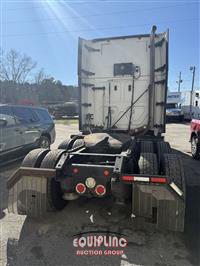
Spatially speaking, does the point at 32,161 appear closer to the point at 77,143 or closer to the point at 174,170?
the point at 77,143

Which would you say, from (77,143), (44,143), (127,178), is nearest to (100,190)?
(127,178)

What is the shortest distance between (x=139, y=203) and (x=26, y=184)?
5.64 feet

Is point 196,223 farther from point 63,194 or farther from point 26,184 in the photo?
point 26,184

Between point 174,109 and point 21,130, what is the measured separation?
70.8 ft

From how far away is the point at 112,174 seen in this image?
9.30ft

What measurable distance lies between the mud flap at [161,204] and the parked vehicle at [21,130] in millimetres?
4249

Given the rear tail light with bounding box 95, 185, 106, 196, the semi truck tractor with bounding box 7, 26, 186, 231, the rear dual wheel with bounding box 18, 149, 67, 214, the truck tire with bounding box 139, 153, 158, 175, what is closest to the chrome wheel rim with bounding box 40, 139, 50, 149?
the semi truck tractor with bounding box 7, 26, 186, 231

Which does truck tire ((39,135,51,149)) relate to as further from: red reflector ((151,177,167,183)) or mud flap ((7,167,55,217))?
red reflector ((151,177,167,183))

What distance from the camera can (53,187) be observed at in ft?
10.7

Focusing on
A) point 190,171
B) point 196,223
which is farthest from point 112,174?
point 190,171

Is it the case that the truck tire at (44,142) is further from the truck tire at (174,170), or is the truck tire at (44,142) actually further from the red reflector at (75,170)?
the truck tire at (174,170)

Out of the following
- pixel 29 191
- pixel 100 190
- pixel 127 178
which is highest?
pixel 127 178

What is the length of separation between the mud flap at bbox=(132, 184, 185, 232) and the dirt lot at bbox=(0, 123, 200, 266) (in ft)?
0.92

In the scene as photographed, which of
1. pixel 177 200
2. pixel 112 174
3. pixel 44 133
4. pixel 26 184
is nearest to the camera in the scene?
pixel 177 200
